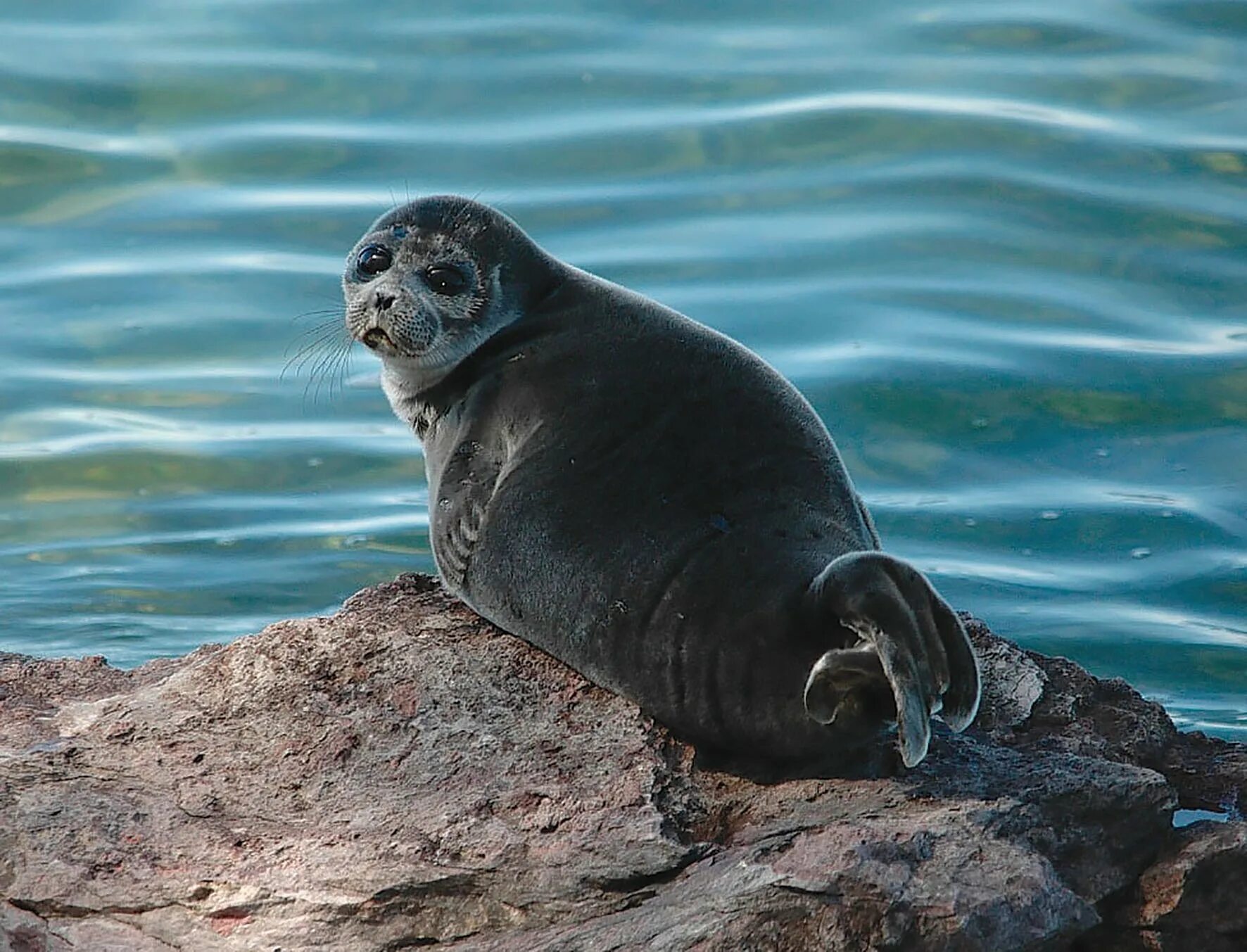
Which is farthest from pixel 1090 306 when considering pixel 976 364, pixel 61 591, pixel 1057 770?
pixel 1057 770

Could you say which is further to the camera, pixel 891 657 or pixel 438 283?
pixel 438 283

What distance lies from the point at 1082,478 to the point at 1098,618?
1364mm

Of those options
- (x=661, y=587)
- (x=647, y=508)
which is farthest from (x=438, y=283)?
(x=661, y=587)

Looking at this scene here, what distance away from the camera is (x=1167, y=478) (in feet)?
31.2

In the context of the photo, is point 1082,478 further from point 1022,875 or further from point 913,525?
point 1022,875

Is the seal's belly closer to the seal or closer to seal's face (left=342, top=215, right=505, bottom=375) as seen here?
the seal

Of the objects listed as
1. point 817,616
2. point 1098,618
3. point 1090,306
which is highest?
point 1090,306

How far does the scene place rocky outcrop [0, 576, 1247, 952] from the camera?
4.27m

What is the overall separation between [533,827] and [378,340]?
5.82ft

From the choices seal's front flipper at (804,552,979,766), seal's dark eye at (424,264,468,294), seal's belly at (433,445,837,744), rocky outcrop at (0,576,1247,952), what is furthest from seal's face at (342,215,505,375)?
seal's front flipper at (804,552,979,766)

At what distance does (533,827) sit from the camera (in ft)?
15.1

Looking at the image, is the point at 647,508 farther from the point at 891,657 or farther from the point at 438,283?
the point at 438,283

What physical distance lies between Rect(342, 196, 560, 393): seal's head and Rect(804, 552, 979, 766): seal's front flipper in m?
1.60

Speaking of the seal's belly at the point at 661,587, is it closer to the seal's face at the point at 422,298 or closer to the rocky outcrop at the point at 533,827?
the rocky outcrop at the point at 533,827
